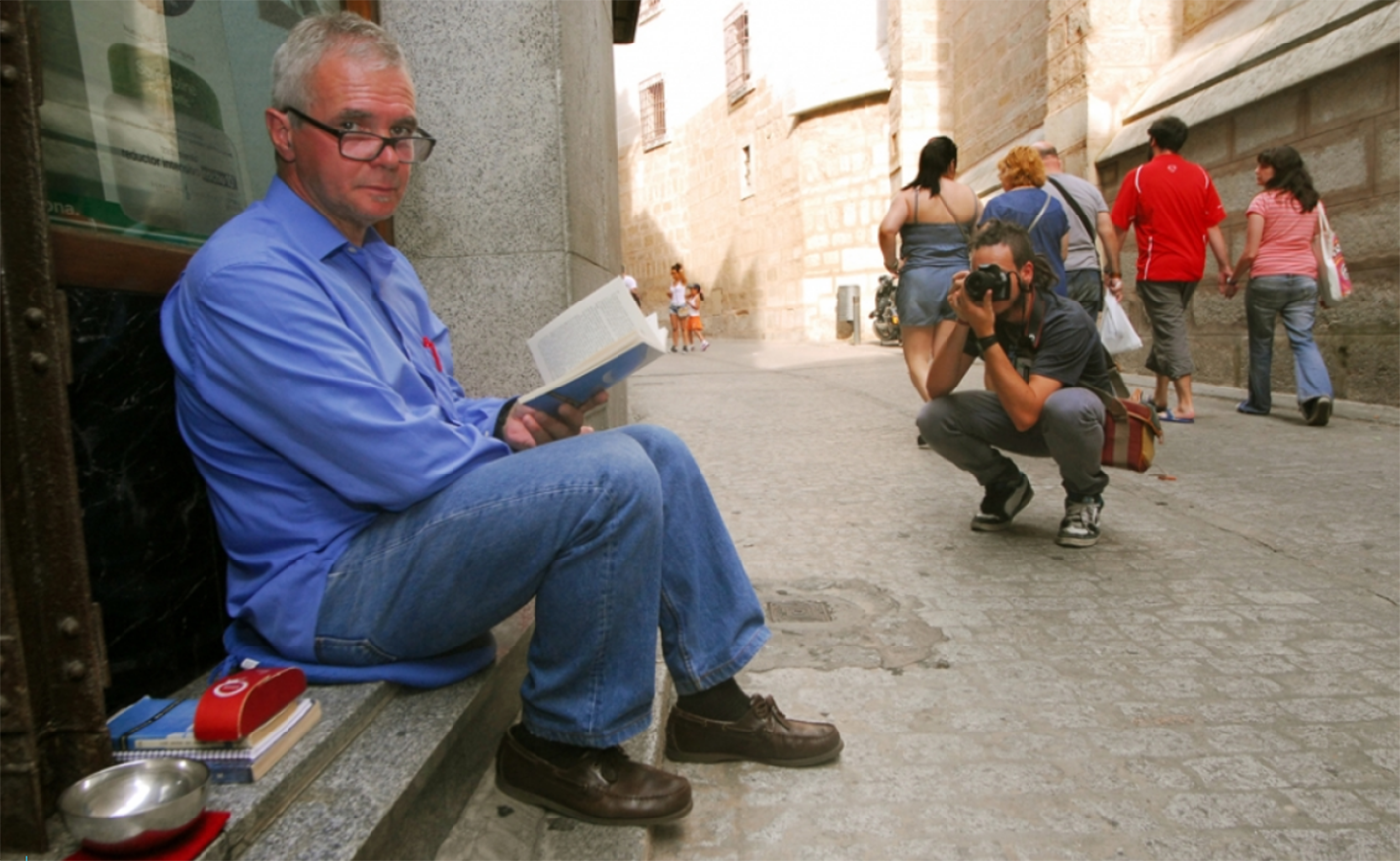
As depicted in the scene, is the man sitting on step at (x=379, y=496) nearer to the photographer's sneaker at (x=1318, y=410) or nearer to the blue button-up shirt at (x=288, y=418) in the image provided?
the blue button-up shirt at (x=288, y=418)

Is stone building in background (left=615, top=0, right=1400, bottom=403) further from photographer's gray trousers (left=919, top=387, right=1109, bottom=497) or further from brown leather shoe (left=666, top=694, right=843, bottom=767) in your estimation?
brown leather shoe (left=666, top=694, right=843, bottom=767)

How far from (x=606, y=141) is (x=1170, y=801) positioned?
11.0 ft

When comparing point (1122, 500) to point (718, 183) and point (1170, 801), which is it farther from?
point (718, 183)

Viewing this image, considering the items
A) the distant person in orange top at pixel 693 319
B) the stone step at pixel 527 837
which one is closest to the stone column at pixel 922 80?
the distant person in orange top at pixel 693 319

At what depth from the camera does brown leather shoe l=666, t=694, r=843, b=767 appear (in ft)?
6.72

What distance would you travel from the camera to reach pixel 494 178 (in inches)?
123

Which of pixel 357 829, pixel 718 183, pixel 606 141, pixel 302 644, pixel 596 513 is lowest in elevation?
pixel 357 829

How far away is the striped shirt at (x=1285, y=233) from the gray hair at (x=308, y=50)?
19.6 ft

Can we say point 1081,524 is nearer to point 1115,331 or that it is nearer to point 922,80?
point 1115,331

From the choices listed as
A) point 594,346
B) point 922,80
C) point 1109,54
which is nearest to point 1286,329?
point 1109,54

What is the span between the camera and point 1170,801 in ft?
6.17

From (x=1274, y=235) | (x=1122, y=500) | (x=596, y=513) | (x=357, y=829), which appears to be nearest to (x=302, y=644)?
(x=357, y=829)

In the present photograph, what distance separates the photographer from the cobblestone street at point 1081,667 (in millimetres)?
1823

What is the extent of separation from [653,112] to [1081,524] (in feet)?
87.3
